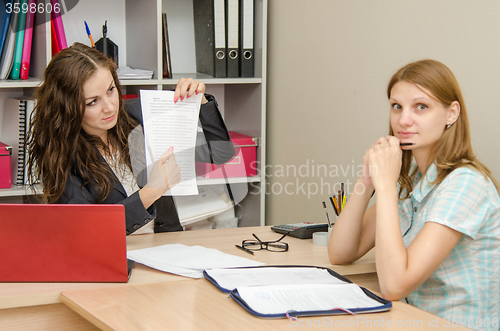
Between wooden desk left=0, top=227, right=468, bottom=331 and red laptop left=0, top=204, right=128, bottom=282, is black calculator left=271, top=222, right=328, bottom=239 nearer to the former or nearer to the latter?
wooden desk left=0, top=227, right=468, bottom=331

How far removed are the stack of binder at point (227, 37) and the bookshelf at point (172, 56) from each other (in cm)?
5

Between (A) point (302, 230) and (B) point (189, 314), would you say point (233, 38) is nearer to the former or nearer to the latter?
(A) point (302, 230)

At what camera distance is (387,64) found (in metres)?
1.72

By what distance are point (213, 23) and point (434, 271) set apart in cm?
164

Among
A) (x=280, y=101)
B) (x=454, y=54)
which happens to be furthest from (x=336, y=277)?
(x=280, y=101)

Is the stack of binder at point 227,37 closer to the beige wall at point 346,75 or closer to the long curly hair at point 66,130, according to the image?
the beige wall at point 346,75

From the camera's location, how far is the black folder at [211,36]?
232cm

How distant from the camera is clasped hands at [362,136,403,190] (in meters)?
1.16

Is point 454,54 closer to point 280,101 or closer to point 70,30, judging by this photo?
point 280,101

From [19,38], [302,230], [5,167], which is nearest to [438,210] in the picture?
[302,230]

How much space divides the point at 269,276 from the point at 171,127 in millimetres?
600

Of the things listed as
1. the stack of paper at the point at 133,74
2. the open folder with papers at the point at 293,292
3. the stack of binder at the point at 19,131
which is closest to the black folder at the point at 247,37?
the stack of paper at the point at 133,74

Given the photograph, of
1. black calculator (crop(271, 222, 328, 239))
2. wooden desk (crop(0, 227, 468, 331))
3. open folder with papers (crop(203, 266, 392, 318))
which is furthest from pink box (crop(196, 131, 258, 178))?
open folder with papers (crop(203, 266, 392, 318))

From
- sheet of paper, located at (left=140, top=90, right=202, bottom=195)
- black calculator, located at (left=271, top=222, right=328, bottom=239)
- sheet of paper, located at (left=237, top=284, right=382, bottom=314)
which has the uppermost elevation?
sheet of paper, located at (left=140, top=90, right=202, bottom=195)
